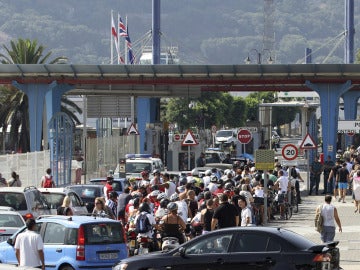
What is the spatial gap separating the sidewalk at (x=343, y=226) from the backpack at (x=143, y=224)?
4.11 m

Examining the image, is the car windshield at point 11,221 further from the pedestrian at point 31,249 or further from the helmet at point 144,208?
the pedestrian at point 31,249

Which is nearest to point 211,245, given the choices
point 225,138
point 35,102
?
point 35,102

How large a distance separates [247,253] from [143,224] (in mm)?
6155

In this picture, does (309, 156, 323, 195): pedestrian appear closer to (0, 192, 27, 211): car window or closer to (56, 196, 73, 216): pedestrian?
(0, 192, 27, 211): car window

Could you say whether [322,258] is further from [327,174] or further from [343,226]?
[327,174]

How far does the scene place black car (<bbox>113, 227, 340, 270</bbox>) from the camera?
1759cm

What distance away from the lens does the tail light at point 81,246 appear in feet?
66.2

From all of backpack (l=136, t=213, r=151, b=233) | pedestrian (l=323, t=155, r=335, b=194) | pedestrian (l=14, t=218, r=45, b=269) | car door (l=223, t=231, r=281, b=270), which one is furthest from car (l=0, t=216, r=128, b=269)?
pedestrian (l=323, t=155, r=335, b=194)

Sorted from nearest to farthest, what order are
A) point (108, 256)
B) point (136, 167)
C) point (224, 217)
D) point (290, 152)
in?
point (108, 256) → point (224, 217) → point (290, 152) → point (136, 167)

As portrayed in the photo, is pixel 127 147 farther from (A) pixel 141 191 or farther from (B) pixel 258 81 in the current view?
(A) pixel 141 191

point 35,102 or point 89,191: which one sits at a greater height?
point 35,102

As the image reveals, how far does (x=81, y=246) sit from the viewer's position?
2025 centimetres

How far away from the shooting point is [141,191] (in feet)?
89.8

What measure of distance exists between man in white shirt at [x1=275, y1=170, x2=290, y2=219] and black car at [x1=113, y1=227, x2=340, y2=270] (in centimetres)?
1814
